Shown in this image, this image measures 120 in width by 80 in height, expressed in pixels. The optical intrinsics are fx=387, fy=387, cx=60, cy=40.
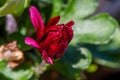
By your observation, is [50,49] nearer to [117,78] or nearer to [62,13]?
[62,13]

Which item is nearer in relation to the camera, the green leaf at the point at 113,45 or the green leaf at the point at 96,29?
the green leaf at the point at 96,29

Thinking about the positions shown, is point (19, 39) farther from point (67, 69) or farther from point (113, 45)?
point (113, 45)

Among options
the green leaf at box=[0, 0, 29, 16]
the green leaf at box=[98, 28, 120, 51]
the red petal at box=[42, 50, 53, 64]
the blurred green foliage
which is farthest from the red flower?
the green leaf at box=[98, 28, 120, 51]

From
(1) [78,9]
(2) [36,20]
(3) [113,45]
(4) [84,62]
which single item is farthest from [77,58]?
(3) [113,45]

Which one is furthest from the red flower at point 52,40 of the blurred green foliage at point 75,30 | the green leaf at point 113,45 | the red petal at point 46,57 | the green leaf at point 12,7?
the green leaf at point 113,45

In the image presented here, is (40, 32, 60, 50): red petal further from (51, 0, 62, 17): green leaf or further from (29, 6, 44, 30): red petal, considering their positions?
(51, 0, 62, 17): green leaf

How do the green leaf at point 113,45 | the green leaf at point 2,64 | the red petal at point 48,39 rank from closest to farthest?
the red petal at point 48,39
the green leaf at point 2,64
the green leaf at point 113,45

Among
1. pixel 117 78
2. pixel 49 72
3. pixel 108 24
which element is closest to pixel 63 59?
pixel 108 24

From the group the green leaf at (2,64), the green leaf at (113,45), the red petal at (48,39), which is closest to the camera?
the red petal at (48,39)

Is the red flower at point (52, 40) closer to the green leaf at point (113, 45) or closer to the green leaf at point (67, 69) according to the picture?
the green leaf at point (67, 69)
